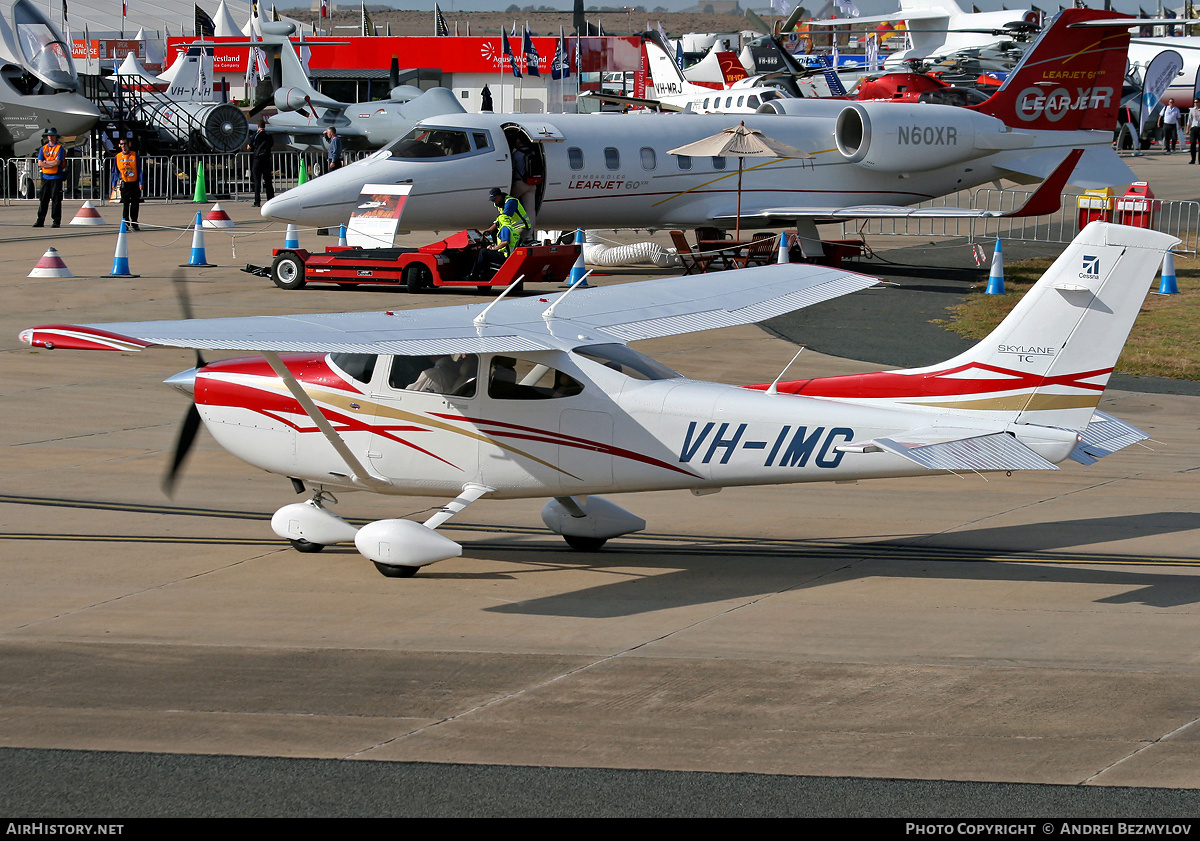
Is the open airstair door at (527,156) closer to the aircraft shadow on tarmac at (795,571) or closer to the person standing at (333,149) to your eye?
the aircraft shadow on tarmac at (795,571)

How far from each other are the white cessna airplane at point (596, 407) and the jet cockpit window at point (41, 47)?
38040 millimetres

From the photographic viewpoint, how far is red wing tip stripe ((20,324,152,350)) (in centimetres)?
792

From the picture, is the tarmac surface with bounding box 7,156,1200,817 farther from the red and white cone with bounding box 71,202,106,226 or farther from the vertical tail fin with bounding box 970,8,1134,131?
the red and white cone with bounding box 71,202,106,226

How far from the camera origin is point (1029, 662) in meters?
8.09

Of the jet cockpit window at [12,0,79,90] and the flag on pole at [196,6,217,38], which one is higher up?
the flag on pole at [196,6,217,38]

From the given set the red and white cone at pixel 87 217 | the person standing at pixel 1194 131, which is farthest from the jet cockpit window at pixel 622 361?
the person standing at pixel 1194 131

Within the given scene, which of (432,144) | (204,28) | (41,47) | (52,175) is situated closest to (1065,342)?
(432,144)

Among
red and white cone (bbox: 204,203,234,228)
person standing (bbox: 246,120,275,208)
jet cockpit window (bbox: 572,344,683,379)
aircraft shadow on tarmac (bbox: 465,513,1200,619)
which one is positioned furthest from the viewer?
person standing (bbox: 246,120,275,208)

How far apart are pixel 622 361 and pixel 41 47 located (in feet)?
140

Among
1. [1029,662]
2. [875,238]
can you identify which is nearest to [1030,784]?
[1029,662]

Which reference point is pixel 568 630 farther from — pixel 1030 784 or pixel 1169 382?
pixel 1169 382

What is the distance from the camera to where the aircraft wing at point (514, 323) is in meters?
8.27

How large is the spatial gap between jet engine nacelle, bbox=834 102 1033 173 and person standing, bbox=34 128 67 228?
784 inches

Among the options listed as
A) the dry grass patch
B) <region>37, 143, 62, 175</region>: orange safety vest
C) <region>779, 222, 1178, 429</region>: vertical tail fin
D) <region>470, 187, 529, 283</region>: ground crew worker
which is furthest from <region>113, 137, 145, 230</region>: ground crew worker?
<region>779, 222, 1178, 429</region>: vertical tail fin
